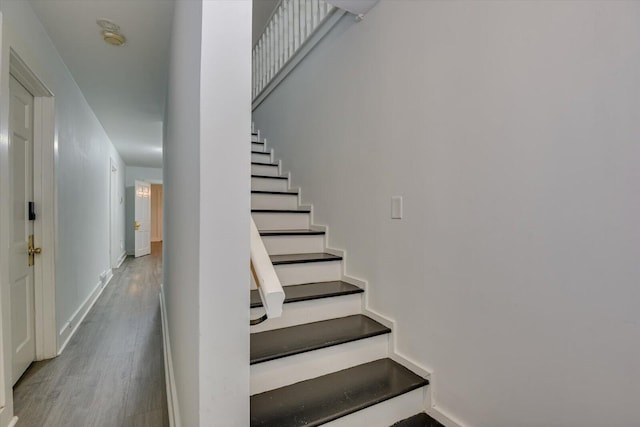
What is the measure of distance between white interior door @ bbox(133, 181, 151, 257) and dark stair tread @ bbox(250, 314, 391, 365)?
23.5ft

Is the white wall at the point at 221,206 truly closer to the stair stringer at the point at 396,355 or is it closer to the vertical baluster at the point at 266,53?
the stair stringer at the point at 396,355

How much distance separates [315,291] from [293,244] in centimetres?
53

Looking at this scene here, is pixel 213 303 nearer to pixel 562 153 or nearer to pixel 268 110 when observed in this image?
pixel 562 153

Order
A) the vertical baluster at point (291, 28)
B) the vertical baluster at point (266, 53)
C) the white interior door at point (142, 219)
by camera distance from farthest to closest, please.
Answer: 1. the white interior door at point (142, 219)
2. the vertical baluster at point (266, 53)
3. the vertical baluster at point (291, 28)

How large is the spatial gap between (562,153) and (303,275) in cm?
151

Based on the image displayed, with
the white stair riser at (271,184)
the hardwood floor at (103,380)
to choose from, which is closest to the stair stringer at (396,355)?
the white stair riser at (271,184)

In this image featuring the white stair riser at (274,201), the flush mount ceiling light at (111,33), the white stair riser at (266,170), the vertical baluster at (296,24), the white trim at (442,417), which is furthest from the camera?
the white stair riser at (266,170)

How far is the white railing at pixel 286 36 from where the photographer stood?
2361mm

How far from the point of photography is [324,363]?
1.50 m

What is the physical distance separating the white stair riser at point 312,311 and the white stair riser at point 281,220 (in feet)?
2.80

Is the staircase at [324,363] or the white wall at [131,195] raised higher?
the white wall at [131,195]

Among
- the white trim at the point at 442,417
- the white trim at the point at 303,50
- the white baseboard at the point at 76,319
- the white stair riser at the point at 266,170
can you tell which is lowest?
the white baseboard at the point at 76,319

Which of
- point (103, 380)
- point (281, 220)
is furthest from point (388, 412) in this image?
point (103, 380)

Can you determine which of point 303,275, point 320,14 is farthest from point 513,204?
point 320,14
